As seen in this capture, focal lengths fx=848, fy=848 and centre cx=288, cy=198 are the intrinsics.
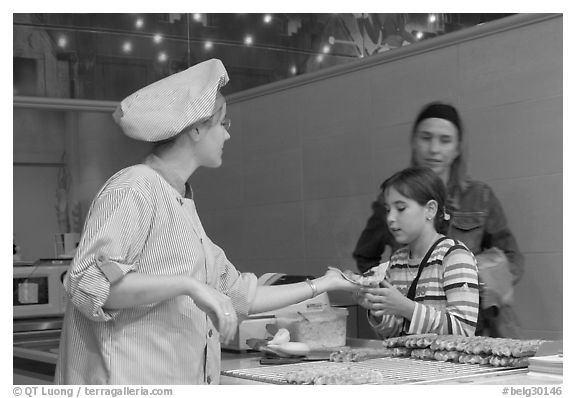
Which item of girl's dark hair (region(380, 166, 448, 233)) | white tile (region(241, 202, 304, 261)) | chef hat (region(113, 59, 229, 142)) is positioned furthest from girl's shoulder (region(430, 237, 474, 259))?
white tile (region(241, 202, 304, 261))

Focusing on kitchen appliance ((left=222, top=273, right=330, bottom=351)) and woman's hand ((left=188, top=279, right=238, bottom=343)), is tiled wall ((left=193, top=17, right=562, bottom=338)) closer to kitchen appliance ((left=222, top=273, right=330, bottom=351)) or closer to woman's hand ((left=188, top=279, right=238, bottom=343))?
kitchen appliance ((left=222, top=273, right=330, bottom=351))

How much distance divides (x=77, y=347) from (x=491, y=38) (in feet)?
6.86

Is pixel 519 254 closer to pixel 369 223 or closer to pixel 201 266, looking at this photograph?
pixel 369 223

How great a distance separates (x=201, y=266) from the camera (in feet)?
5.31

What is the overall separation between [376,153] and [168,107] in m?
2.14

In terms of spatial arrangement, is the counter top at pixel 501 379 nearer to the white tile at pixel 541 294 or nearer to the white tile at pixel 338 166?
the white tile at pixel 541 294

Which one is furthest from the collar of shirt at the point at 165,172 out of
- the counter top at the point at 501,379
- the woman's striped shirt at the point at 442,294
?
the woman's striped shirt at the point at 442,294

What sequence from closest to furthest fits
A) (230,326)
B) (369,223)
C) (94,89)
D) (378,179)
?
(230,326)
(369,223)
(378,179)
(94,89)

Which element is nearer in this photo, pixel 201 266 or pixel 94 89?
pixel 201 266

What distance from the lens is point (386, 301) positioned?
204 centimetres

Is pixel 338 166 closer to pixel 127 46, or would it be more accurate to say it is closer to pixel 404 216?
pixel 127 46

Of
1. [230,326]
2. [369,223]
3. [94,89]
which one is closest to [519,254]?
[369,223]

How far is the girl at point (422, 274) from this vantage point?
6.82 ft

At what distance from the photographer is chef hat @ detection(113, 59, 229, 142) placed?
1578 mm
